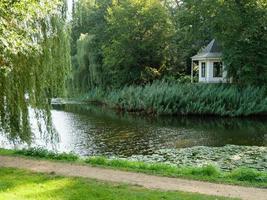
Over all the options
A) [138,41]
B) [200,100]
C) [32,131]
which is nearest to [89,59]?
[138,41]

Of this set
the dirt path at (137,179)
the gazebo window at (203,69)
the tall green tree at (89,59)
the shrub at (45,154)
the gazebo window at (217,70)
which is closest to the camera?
the dirt path at (137,179)

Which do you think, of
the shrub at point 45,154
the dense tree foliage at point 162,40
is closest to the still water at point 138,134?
the shrub at point 45,154

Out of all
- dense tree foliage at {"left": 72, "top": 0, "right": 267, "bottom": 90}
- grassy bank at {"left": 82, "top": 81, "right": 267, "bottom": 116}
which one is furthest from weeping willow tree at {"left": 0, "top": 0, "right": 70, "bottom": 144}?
dense tree foliage at {"left": 72, "top": 0, "right": 267, "bottom": 90}

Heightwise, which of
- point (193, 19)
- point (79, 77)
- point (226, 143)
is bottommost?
point (226, 143)

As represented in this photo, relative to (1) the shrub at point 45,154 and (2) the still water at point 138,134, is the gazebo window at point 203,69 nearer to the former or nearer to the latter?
(2) the still water at point 138,134

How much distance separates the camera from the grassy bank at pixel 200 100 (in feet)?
105

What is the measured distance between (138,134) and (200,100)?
1117 cm

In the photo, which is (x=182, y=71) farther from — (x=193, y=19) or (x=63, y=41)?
(x=63, y=41)

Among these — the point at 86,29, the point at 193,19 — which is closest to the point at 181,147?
the point at 193,19

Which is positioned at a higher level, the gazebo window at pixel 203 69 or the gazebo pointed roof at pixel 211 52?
the gazebo pointed roof at pixel 211 52

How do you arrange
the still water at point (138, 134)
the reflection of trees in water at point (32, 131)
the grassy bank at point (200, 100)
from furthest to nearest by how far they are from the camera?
the grassy bank at point (200, 100), the still water at point (138, 134), the reflection of trees in water at point (32, 131)

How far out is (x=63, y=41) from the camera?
13820mm

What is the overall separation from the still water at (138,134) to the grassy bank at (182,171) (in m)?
1.01

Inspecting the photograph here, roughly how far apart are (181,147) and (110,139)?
382cm
